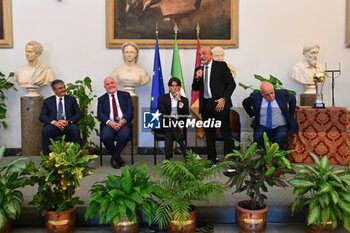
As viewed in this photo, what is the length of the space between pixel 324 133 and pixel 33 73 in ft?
14.9

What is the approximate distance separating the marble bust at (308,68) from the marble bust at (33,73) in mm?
4090

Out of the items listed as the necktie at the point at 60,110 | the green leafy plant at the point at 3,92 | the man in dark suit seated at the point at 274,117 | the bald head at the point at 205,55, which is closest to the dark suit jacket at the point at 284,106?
the man in dark suit seated at the point at 274,117

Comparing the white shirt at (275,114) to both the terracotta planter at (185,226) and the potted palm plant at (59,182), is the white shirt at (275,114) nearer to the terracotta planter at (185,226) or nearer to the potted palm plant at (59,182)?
the terracotta planter at (185,226)

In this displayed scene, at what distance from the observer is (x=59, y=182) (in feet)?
9.85

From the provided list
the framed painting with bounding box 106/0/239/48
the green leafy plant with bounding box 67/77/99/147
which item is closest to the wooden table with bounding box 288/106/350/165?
the framed painting with bounding box 106/0/239/48

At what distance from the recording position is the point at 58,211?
2955mm

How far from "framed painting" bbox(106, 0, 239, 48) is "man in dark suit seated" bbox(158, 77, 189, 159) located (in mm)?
1591

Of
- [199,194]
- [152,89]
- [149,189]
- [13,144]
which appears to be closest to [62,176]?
[149,189]

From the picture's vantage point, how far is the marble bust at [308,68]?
18.2 feet

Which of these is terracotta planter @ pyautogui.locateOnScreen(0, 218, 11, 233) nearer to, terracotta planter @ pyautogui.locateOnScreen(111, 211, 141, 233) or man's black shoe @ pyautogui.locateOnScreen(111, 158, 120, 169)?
terracotta planter @ pyautogui.locateOnScreen(111, 211, 141, 233)

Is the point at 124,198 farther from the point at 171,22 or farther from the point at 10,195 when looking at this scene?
the point at 171,22

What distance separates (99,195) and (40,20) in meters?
4.15

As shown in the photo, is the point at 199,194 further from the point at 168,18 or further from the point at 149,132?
the point at 168,18

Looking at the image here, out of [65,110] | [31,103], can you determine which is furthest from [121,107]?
[31,103]
